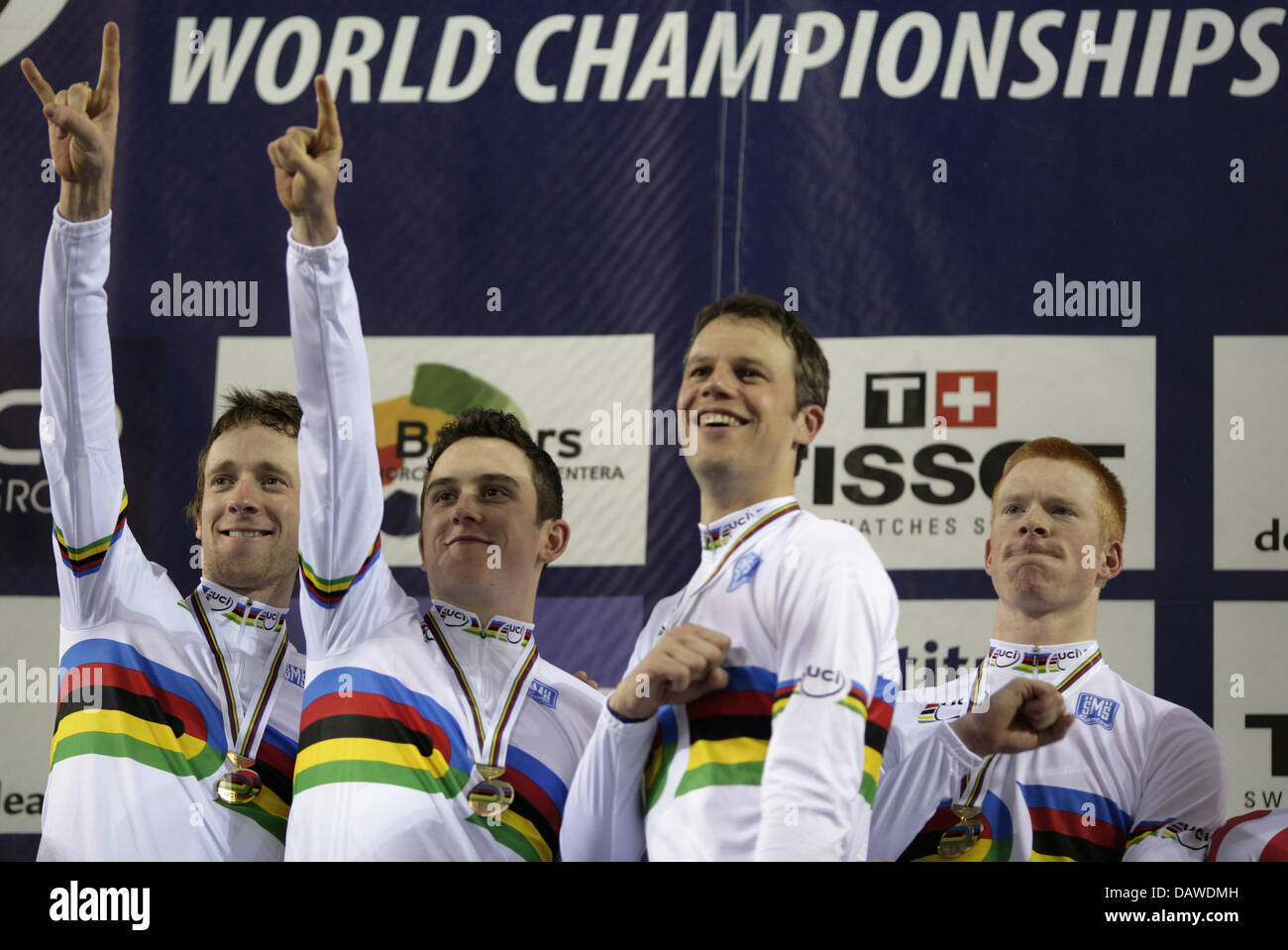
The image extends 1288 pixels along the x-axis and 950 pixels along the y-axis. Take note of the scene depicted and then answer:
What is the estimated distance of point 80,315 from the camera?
10.2ft

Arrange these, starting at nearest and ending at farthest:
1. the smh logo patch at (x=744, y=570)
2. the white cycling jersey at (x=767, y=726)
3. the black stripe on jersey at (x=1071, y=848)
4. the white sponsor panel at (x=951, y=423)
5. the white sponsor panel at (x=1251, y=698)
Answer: the white cycling jersey at (x=767, y=726), the smh logo patch at (x=744, y=570), the black stripe on jersey at (x=1071, y=848), the white sponsor panel at (x=1251, y=698), the white sponsor panel at (x=951, y=423)

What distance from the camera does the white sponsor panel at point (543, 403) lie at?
132 inches

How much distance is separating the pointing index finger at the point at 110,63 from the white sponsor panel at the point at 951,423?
163cm

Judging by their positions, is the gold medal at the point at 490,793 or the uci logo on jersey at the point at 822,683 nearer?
the uci logo on jersey at the point at 822,683

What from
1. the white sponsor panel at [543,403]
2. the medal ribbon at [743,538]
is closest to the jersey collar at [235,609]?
the white sponsor panel at [543,403]

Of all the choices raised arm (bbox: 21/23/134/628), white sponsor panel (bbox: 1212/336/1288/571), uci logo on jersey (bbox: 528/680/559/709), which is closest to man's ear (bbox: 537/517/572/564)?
uci logo on jersey (bbox: 528/680/559/709)

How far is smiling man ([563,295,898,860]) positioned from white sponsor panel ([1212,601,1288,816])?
0.78 m

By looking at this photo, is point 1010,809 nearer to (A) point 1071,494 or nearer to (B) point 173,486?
(A) point 1071,494

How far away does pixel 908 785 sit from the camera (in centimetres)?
307

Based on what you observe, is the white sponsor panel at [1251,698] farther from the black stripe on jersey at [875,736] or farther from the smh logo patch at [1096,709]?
the black stripe on jersey at [875,736]

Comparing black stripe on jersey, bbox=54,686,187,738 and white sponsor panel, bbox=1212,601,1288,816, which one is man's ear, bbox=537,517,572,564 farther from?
white sponsor panel, bbox=1212,601,1288,816

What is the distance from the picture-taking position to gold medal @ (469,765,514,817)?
120 inches

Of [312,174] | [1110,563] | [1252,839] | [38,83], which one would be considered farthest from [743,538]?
[38,83]
